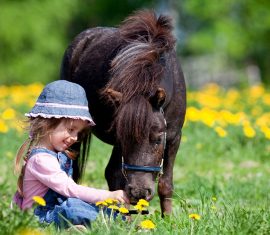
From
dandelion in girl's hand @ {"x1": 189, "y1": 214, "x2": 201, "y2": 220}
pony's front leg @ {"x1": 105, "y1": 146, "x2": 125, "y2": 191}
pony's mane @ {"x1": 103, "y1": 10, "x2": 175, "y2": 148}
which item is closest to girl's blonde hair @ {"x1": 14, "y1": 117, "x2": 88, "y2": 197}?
pony's mane @ {"x1": 103, "y1": 10, "x2": 175, "y2": 148}

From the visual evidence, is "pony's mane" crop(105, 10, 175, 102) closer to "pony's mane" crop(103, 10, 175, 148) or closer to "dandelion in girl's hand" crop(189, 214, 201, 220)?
"pony's mane" crop(103, 10, 175, 148)

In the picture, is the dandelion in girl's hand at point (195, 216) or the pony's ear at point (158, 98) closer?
the dandelion in girl's hand at point (195, 216)

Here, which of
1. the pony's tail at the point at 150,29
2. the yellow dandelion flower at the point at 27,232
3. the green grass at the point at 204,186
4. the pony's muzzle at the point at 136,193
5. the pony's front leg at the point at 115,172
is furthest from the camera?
the pony's front leg at the point at 115,172

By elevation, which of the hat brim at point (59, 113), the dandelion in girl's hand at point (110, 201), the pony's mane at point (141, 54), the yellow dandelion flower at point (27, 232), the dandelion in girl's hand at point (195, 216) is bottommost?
the dandelion in girl's hand at point (195, 216)

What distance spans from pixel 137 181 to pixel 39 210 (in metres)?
0.78

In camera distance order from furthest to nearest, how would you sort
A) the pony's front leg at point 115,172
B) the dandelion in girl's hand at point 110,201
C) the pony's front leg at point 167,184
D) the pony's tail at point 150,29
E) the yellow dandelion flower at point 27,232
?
the pony's front leg at point 167,184 < the pony's front leg at point 115,172 < the pony's tail at point 150,29 < the dandelion in girl's hand at point 110,201 < the yellow dandelion flower at point 27,232

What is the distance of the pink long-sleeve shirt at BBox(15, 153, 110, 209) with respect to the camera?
4.87 meters

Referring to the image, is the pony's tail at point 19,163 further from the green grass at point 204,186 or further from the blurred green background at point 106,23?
the blurred green background at point 106,23

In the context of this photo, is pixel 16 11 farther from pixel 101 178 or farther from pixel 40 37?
pixel 101 178

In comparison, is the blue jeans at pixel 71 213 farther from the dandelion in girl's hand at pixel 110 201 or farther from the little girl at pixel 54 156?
the dandelion in girl's hand at pixel 110 201

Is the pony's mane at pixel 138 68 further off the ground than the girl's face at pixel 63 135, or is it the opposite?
the pony's mane at pixel 138 68

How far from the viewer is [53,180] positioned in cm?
487

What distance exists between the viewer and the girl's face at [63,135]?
5059mm

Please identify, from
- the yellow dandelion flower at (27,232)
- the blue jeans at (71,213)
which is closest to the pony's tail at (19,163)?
the blue jeans at (71,213)
